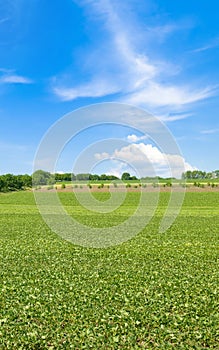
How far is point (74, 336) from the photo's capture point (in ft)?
28.8

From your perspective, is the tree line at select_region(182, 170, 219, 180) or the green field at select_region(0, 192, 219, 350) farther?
the tree line at select_region(182, 170, 219, 180)

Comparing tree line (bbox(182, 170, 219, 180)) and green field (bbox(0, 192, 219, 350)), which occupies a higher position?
tree line (bbox(182, 170, 219, 180))

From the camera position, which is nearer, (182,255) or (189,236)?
(182,255)

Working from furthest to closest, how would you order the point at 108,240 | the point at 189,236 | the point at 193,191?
the point at 193,191 → the point at 189,236 → the point at 108,240

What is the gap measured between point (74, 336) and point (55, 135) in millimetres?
13169

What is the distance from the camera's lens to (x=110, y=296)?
11.5m

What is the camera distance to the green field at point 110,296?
8727mm

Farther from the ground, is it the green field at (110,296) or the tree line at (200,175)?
the tree line at (200,175)

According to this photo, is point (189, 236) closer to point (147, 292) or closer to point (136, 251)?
point (136, 251)

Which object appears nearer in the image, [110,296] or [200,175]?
[110,296]

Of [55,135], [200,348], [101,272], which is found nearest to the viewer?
[200,348]

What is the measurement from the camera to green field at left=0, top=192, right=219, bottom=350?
28.6 ft

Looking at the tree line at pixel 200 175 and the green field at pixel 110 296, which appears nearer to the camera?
the green field at pixel 110 296

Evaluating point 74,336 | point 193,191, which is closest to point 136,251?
point 74,336
